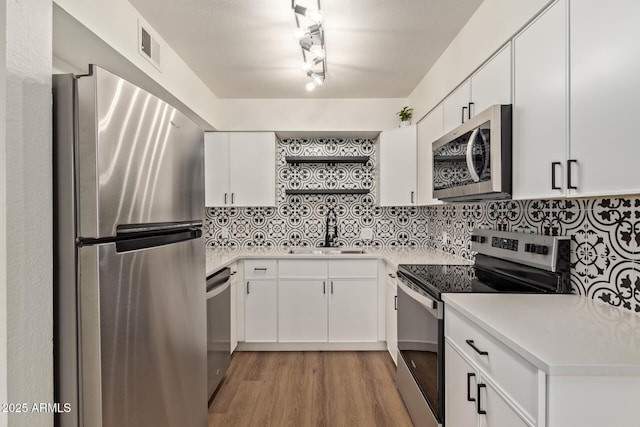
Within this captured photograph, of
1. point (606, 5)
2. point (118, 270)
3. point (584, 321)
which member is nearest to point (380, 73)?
point (606, 5)

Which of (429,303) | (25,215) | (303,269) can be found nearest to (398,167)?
(303,269)

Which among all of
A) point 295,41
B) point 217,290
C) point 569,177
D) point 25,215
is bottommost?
point 217,290

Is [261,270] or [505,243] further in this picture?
[261,270]

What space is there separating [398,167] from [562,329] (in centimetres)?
221

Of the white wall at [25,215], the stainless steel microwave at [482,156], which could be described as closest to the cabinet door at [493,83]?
the stainless steel microwave at [482,156]

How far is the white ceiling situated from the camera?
193 cm

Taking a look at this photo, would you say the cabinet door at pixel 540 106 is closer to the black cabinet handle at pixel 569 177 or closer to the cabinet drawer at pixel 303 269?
the black cabinet handle at pixel 569 177

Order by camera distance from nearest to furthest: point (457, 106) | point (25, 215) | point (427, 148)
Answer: point (25, 215) → point (457, 106) → point (427, 148)

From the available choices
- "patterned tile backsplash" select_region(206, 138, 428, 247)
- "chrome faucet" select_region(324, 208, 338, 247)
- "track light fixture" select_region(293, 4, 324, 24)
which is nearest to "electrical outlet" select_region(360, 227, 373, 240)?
"patterned tile backsplash" select_region(206, 138, 428, 247)

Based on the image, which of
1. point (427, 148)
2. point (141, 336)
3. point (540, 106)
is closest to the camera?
point (141, 336)

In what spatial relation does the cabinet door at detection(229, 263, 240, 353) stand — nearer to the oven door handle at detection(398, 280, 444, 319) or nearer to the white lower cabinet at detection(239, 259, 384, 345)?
the white lower cabinet at detection(239, 259, 384, 345)

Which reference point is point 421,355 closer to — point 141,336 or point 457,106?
point 141,336

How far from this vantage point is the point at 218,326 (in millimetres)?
2365

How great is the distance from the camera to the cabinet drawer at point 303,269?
3070 millimetres
